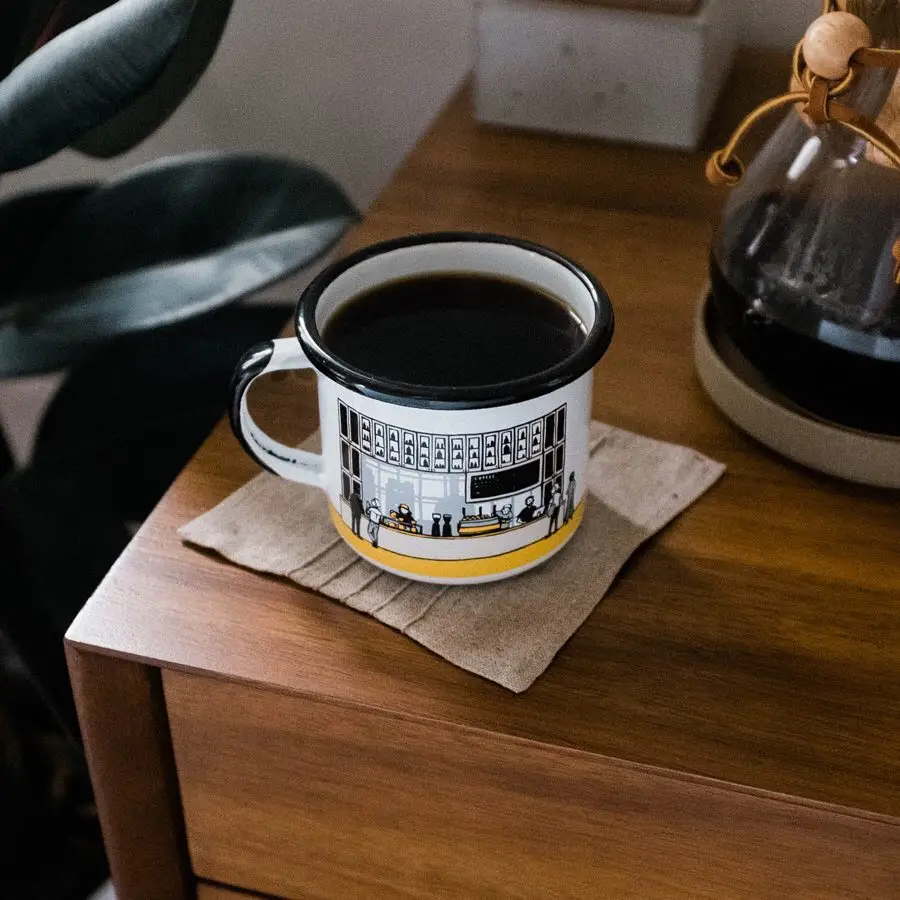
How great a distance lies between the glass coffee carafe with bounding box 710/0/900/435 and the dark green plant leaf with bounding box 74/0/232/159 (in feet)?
1.02

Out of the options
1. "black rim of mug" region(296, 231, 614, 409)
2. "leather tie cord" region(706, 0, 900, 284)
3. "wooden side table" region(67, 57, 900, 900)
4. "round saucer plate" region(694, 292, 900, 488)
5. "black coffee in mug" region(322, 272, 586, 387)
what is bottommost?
"wooden side table" region(67, 57, 900, 900)

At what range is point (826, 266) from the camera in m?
0.51

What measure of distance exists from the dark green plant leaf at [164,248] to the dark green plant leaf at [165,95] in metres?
0.10

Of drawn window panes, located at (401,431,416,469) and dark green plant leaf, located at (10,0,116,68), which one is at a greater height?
dark green plant leaf, located at (10,0,116,68)

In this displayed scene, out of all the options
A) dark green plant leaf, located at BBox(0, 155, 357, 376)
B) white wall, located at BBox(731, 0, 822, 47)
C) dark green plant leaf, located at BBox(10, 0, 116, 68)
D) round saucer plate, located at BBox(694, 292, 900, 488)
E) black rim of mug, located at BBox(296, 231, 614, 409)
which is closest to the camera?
black rim of mug, located at BBox(296, 231, 614, 409)

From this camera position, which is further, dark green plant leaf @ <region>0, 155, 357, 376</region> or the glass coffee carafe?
dark green plant leaf @ <region>0, 155, 357, 376</region>

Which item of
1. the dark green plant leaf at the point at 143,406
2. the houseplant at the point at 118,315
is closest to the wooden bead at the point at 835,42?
the houseplant at the point at 118,315

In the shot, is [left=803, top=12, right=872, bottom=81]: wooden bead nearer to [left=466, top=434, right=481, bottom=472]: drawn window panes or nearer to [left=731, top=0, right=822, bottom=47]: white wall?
[left=466, top=434, right=481, bottom=472]: drawn window panes

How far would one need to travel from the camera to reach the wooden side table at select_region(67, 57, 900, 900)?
1.39 ft

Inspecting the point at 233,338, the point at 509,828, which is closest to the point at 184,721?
the point at 509,828

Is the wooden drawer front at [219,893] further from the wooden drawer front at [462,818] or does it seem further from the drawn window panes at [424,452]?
the drawn window panes at [424,452]

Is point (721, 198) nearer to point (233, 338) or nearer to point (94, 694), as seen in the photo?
point (233, 338)

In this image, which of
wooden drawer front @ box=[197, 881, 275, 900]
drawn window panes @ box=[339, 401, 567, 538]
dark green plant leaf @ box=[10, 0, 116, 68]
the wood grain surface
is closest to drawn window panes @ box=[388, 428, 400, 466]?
drawn window panes @ box=[339, 401, 567, 538]

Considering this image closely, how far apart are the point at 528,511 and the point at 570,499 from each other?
26 mm
